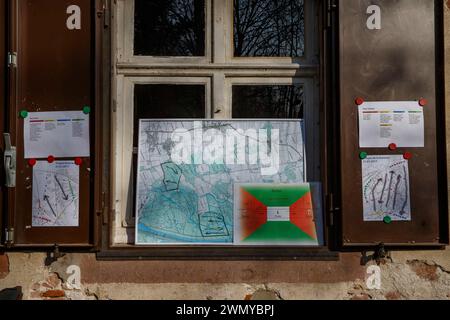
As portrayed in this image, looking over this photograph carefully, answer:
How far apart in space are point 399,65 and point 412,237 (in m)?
1.21

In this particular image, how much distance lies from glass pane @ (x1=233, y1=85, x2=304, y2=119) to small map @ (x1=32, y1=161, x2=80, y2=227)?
1284mm

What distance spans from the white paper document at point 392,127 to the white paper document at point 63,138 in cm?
196

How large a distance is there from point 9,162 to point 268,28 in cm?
214

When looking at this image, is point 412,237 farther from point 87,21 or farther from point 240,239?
point 87,21

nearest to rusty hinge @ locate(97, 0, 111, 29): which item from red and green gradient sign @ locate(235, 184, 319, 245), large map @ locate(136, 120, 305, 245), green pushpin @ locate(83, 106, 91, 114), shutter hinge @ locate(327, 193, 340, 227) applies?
green pushpin @ locate(83, 106, 91, 114)

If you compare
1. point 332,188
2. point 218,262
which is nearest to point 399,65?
point 332,188

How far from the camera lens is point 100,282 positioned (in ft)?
11.7

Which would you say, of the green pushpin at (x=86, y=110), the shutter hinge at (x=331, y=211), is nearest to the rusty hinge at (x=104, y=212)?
the green pushpin at (x=86, y=110)

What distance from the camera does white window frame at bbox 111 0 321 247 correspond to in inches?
148

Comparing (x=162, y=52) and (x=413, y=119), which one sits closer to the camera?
(x=413, y=119)

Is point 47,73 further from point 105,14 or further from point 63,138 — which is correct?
point 105,14

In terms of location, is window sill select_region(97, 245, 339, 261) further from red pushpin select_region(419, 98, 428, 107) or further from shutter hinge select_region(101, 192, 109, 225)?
red pushpin select_region(419, 98, 428, 107)

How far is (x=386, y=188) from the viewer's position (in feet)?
11.6

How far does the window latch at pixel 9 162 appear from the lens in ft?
11.5
